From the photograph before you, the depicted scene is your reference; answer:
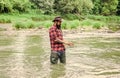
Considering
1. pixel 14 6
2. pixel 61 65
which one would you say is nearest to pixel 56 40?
pixel 61 65

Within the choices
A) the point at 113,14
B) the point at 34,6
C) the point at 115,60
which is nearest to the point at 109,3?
the point at 113,14

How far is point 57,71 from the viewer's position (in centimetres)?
1251

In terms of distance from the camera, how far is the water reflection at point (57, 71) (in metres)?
11.9

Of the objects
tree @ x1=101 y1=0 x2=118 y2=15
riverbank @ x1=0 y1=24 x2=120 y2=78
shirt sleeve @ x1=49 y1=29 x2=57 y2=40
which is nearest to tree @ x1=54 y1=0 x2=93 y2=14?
tree @ x1=101 y1=0 x2=118 y2=15

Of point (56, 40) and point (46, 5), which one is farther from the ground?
point (56, 40)

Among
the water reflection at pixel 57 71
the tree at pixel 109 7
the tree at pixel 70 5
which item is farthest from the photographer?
the tree at pixel 109 7

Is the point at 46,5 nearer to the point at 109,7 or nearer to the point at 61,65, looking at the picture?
the point at 109,7

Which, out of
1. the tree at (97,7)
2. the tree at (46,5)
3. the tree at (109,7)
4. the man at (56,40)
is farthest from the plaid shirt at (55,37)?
the tree at (97,7)

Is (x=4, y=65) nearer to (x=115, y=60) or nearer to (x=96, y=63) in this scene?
(x=96, y=63)

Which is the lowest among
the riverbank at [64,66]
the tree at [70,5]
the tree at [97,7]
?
the tree at [97,7]

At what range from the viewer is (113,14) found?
75.8 m

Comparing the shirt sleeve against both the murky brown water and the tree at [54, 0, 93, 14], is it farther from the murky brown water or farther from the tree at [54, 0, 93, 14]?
the tree at [54, 0, 93, 14]

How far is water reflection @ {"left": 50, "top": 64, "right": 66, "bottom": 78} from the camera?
11852 mm

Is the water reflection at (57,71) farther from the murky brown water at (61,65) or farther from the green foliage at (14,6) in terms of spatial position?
the green foliage at (14,6)
